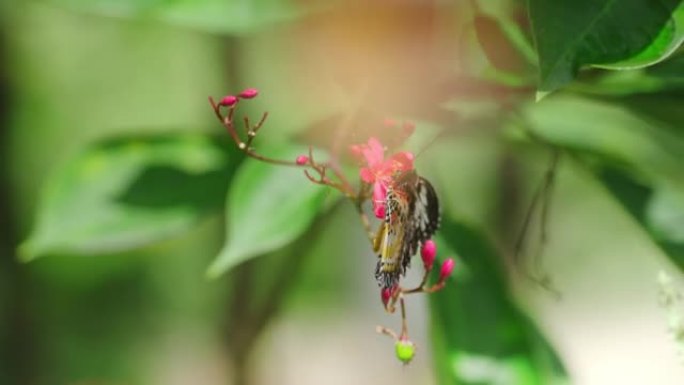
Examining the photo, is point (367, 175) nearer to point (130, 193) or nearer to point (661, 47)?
point (661, 47)

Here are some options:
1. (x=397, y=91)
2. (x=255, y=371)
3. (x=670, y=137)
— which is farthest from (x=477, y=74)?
(x=255, y=371)

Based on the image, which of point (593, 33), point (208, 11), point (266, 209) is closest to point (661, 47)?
point (593, 33)

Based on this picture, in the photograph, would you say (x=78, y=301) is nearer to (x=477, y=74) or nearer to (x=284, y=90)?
(x=284, y=90)

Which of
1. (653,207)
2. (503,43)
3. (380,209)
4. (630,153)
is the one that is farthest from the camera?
(630,153)

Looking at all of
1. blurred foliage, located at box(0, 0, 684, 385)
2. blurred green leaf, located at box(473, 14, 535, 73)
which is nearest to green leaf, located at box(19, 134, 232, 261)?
blurred foliage, located at box(0, 0, 684, 385)

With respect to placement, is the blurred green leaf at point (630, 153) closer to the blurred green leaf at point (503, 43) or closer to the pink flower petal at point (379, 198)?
the blurred green leaf at point (503, 43)
